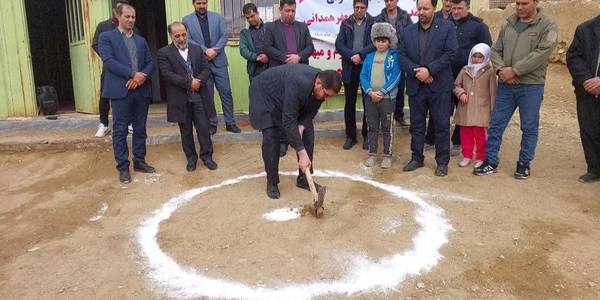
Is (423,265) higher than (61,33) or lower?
lower

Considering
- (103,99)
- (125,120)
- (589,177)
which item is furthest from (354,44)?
(103,99)

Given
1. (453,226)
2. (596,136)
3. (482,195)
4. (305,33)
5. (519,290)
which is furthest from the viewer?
(305,33)

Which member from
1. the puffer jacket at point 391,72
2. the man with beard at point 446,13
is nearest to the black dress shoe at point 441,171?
the puffer jacket at point 391,72

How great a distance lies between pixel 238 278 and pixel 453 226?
1.96 meters

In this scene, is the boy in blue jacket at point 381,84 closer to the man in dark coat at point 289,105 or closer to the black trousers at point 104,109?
the man in dark coat at point 289,105

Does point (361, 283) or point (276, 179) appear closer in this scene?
point (361, 283)

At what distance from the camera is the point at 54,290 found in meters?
3.28

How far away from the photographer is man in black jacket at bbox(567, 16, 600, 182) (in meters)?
5.16

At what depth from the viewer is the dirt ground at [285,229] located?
10.9 feet

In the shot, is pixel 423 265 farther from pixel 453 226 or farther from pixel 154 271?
pixel 154 271

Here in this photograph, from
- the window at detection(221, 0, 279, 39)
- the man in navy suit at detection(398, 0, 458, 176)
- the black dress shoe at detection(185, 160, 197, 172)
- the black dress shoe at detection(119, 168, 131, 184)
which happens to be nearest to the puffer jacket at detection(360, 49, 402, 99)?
the man in navy suit at detection(398, 0, 458, 176)

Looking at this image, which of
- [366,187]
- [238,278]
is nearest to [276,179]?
[366,187]

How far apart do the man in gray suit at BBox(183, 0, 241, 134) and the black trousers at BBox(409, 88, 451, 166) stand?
8.51ft

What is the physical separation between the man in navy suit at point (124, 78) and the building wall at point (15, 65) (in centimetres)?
276
